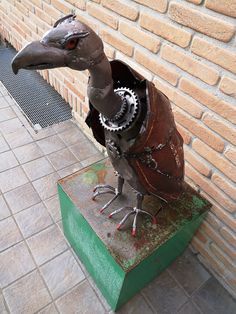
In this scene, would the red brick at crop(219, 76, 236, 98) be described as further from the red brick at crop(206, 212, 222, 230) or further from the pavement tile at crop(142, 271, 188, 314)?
the pavement tile at crop(142, 271, 188, 314)

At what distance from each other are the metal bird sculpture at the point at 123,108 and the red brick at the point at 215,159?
339 mm

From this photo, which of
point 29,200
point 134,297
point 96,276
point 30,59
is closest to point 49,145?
point 29,200

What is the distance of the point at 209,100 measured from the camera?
153cm

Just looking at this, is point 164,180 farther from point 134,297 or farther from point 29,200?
point 29,200

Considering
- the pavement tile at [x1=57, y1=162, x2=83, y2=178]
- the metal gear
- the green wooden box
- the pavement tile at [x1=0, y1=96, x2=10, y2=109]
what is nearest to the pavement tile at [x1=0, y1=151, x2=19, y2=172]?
the pavement tile at [x1=57, y1=162, x2=83, y2=178]

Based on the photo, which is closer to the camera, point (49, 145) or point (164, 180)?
point (164, 180)

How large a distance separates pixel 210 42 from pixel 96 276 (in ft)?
4.93

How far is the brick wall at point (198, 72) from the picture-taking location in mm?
1396

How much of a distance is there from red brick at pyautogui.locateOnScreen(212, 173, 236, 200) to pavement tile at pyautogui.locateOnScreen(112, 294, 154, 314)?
89 cm

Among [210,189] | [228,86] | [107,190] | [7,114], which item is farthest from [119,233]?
[7,114]

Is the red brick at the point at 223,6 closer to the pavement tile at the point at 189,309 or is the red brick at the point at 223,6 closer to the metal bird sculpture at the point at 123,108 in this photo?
the metal bird sculpture at the point at 123,108

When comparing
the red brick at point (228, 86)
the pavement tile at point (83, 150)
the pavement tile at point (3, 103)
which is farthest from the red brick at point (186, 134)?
the pavement tile at point (3, 103)

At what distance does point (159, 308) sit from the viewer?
6.10 ft

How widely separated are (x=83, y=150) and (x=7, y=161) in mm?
694
